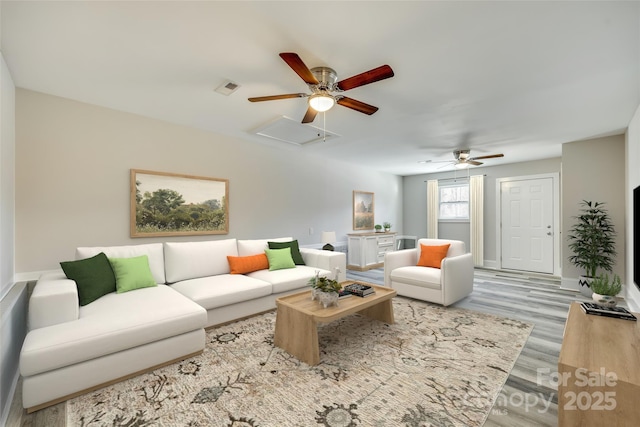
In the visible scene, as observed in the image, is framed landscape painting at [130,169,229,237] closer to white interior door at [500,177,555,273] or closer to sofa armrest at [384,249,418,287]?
sofa armrest at [384,249,418,287]

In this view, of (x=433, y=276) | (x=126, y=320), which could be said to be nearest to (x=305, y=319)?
(x=126, y=320)

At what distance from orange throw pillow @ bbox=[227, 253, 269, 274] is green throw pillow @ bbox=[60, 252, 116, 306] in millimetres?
1284

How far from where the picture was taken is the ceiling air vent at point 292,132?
12.2 ft

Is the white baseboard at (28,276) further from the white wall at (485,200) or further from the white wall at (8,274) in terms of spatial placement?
the white wall at (485,200)

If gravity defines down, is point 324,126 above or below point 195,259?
above

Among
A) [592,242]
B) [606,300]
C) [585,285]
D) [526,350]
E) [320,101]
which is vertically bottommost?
[526,350]

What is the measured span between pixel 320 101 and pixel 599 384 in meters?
2.51

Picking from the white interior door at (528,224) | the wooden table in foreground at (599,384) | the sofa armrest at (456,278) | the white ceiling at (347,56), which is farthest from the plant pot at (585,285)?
the wooden table in foreground at (599,384)

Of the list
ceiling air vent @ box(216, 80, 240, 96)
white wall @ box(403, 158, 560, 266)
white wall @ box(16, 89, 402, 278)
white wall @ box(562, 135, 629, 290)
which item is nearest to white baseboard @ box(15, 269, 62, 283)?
white wall @ box(16, 89, 402, 278)

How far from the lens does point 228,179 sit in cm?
430

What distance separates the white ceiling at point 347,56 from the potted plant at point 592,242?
1.52m

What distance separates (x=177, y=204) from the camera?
12.4ft

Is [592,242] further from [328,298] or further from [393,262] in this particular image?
[328,298]

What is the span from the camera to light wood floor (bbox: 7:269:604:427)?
1.65 m
